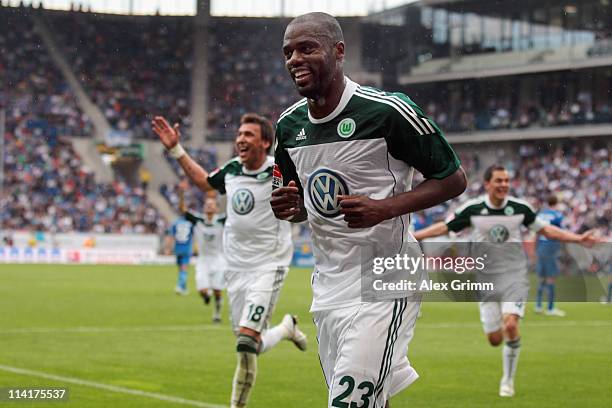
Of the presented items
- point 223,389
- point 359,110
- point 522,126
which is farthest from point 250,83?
point 359,110

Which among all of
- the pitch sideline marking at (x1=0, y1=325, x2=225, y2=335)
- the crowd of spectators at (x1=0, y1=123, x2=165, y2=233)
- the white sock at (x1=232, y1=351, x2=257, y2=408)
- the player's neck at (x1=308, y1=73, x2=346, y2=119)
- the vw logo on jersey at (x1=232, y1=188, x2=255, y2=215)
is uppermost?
the player's neck at (x1=308, y1=73, x2=346, y2=119)

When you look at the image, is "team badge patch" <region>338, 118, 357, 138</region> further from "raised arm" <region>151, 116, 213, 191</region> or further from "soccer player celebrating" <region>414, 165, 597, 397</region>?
"soccer player celebrating" <region>414, 165, 597, 397</region>

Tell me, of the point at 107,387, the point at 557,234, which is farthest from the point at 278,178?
the point at 107,387

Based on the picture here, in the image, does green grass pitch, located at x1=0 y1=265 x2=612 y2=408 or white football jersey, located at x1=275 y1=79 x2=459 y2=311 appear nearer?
white football jersey, located at x1=275 y1=79 x2=459 y2=311

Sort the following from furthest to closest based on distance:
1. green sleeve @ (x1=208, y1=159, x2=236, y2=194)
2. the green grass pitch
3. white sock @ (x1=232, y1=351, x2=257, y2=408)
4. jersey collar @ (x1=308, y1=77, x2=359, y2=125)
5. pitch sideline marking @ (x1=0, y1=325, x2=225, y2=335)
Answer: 1. pitch sideline marking @ (x1=0, y1=325, x2=225, y2=335)
2. the green grass pitch
3. green sleeve @ (x1=208, y1=159, x2=236, y2=194)
4. white sock @ (x1=232, y1=351, x2=257, y2=408)
5. jersey collar @ (x1=308, y1=77, x2=359, y2=125)

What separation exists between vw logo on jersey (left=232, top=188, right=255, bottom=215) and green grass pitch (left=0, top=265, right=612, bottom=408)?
1.80 m

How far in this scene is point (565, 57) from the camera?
41.2 metres

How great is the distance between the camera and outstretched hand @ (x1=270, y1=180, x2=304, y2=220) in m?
5.36

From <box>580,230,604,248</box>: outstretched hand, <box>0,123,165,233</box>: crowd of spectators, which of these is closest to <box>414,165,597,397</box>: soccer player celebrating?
<box>580,230,604,248</box>: outstretched hand

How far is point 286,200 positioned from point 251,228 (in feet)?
15.1

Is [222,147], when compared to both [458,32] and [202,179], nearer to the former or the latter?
[458,32]

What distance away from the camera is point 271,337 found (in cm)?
1012

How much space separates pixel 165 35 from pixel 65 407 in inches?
971

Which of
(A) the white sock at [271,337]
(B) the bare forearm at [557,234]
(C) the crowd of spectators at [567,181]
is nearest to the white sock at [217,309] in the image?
(A) the white sock at [271,337]
